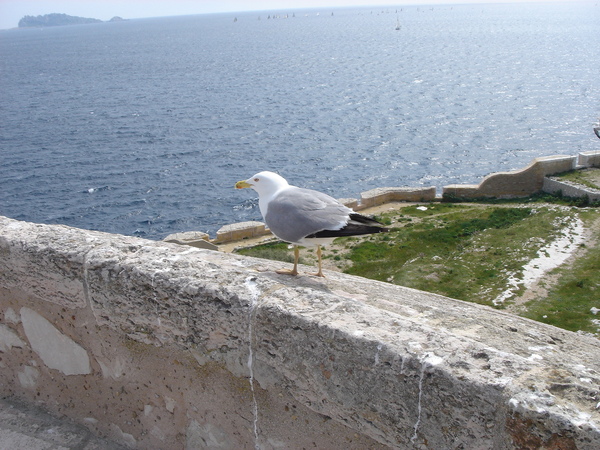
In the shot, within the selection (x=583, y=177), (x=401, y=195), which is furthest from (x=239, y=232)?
(x=583, y=177)

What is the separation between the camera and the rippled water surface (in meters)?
39.6

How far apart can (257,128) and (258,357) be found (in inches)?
2128

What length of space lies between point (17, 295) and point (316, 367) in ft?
6.59

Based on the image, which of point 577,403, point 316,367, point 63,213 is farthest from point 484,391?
point 63,213

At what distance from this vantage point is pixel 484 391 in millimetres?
2363

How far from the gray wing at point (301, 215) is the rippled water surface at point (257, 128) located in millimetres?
30188

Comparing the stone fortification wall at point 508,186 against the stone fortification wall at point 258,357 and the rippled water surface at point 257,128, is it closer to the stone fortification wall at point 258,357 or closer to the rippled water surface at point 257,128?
the rippled water surface at point 257,128

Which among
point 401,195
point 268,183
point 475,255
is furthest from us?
point 401,195

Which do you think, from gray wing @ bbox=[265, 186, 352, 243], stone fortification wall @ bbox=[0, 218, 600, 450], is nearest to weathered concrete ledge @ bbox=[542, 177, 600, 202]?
stone fortification wall @ bbox=[0, 218, 600, 450]

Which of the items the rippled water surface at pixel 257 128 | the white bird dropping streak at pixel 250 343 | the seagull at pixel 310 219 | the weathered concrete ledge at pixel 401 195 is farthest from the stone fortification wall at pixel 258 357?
the rippled water surface at pixel 257 128

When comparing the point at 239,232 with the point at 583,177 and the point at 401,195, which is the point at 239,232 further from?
the point at 583,177

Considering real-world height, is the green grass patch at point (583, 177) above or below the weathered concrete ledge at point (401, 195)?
above

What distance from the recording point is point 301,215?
4.38m

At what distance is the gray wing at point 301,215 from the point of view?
437 centimetres
